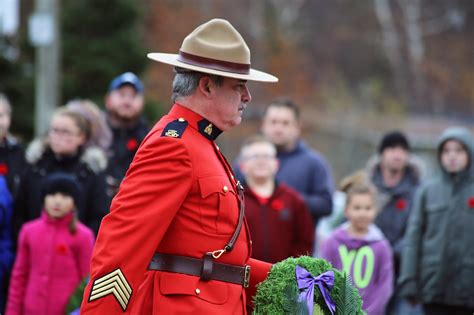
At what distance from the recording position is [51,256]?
697 centimetres

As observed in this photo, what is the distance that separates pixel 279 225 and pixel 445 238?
140 cm

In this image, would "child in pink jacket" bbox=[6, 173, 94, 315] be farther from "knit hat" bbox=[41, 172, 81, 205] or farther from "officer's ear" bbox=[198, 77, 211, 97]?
"officer's ear" bbox=[198, 77, 211, 97]

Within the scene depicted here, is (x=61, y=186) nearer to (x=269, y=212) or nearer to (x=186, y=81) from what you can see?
(x=269, y=212)

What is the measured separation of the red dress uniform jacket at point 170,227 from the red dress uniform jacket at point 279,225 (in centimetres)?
314

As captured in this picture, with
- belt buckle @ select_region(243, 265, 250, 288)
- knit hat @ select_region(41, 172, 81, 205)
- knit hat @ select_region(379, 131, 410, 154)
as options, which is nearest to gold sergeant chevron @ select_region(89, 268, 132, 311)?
belt buckle @ select_region(243, 265, 250, 288)

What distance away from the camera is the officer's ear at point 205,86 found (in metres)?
4.36

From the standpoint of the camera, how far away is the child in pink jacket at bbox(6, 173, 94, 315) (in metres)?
6.92

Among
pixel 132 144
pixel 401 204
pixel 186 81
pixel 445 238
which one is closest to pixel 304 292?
pixel 186 81

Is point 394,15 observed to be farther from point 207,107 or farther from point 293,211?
point 207,107

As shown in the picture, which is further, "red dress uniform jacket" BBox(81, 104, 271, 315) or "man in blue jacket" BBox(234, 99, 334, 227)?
"man in blue jacket" BBox(234, 99, 334, 227)

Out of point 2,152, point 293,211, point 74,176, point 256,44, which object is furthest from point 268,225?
point 256,44

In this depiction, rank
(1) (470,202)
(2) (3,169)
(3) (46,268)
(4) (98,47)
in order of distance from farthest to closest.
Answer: (4) (98,47)
(1) (470,202)
(2) (3,169)
(3) (46,268)

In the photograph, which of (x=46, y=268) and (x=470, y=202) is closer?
(x=46, y=268)

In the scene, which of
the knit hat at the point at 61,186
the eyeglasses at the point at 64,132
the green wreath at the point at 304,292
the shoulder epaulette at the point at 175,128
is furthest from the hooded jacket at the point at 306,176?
the shoulder epaulette at the point at 175,128
